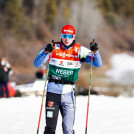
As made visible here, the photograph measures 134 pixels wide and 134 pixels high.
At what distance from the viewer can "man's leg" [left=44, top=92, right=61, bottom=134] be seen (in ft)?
15.9

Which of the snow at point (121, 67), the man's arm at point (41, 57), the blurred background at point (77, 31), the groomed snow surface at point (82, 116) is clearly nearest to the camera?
the man's arm at point (41, 57)

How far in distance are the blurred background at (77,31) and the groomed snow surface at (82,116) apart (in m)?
13.4

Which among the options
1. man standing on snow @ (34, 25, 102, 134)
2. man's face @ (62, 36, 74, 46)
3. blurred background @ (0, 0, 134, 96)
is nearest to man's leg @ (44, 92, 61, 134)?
man standing on snow @ (34, 25, 102, 134)

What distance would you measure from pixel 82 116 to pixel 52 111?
132 inches

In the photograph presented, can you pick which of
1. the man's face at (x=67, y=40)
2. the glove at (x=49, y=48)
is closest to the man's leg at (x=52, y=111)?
the glove at (x=49, y=48)

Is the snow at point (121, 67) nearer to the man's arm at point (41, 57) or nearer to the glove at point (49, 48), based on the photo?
the man's arm at point (41, 57)

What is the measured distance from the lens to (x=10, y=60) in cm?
3127

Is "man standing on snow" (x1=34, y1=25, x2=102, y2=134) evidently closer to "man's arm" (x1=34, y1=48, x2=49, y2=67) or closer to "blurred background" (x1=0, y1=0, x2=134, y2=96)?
"man's arm" (x1=34, y1=48, x2=49, y2=67)

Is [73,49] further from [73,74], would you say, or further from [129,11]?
[129,11]

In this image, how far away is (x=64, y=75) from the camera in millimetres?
4934

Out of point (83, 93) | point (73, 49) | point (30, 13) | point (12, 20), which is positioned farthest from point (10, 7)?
point (73, 49)

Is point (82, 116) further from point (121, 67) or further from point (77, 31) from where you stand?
point (77, 31)

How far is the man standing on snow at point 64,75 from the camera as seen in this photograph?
4.88 metres

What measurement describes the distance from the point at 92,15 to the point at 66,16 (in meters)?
5.76
